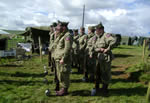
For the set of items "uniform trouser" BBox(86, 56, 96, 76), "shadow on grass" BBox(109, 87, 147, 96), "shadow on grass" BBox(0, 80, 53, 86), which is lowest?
"shadow on grass" BBox(109, 87, 147, 96)

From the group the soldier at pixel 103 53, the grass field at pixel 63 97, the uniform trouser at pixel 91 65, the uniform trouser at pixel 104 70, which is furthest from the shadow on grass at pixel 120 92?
the uniform trouser at pixel 91 65

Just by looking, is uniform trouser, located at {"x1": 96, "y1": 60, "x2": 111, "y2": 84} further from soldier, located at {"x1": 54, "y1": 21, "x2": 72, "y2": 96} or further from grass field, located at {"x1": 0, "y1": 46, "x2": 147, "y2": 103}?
soldier, located at {"x1": 54, "y1": 21, "x2": 72, "y2": 96}

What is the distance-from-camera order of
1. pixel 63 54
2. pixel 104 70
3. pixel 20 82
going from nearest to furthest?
1. pixel 63 54
2. pixel 104 70
3. pixel 20 82

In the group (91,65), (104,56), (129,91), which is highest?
(104,56)

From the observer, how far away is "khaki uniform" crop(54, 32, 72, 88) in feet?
14.9

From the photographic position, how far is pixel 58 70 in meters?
4.88

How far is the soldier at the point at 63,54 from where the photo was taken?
454cm

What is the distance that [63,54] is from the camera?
4625mm

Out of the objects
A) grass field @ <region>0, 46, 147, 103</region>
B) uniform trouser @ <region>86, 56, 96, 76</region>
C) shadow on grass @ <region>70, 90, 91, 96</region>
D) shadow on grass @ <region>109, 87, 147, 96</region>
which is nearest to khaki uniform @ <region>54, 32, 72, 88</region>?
shadow on grass @ <region>70, 90, 91, 96</region>

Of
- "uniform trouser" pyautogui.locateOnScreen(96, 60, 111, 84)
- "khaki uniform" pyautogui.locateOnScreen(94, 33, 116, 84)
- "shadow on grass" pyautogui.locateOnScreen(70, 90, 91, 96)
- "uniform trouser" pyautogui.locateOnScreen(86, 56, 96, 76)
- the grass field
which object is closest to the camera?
the grass field

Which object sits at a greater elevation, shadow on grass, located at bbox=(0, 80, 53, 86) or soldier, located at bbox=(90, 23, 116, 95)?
soldier, located at bbox=(90, 23, 116, 95)

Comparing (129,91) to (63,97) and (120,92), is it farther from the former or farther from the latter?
(63,97)

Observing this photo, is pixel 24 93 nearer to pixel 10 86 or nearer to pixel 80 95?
pixel 10 86

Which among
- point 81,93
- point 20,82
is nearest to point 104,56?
point 81,93
